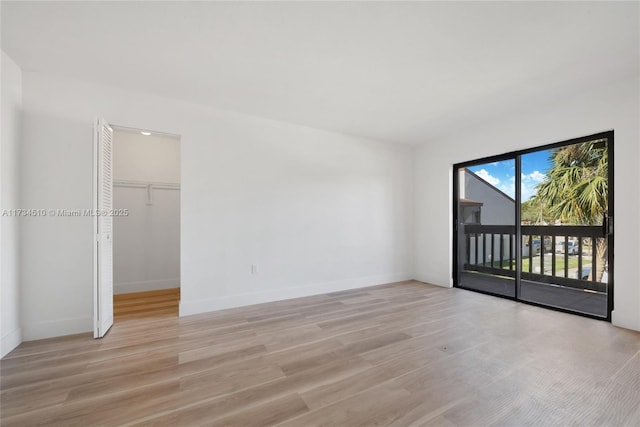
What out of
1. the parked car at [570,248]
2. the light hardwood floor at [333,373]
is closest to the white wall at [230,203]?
the light hardwood floor at [333,373]

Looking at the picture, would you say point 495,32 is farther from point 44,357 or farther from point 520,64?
point 44,357

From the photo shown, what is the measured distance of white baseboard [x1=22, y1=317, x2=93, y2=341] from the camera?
238 cm

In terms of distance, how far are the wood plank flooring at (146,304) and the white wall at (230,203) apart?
39 cm

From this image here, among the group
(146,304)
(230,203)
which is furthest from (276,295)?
(146,304)

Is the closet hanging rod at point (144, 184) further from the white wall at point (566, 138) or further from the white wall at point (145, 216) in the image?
the white wall at point (566, 138)

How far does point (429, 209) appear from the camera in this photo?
463cm

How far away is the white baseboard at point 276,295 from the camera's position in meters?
3.08

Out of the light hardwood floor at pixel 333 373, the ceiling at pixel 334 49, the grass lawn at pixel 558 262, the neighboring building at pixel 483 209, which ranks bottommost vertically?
the light hardwood floor at pixel 333 373

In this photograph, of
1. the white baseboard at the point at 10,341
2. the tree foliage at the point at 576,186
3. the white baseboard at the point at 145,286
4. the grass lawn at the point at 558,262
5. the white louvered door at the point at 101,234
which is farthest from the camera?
the white baseboard at the point at 145,286

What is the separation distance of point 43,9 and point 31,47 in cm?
62

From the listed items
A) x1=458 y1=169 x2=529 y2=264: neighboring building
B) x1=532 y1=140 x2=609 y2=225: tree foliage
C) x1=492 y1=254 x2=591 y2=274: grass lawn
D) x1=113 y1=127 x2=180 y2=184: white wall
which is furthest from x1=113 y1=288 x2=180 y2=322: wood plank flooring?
x1=532 y1=140 x2=609 y2=225: tree foliage

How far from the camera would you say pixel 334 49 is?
2141 millimetres

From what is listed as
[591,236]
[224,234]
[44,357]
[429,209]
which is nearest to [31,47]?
[224,234]

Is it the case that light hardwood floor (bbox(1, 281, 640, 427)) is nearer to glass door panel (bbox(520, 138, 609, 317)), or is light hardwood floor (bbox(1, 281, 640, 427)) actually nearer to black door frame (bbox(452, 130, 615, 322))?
black door frame (bbox(452, 130, 615, 322))
